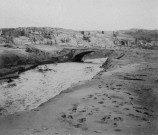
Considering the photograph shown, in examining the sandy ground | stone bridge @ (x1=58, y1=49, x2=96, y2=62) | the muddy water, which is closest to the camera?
the sandy ground

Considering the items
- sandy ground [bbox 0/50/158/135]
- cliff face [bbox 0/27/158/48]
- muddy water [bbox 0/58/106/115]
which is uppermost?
cliff face [bbox 0/27/158/48]

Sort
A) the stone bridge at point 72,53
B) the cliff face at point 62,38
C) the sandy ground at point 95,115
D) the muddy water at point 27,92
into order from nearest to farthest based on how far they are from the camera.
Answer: the sandy ground at point 95,115 → the muddy water at point 27,92 → the stone bridge at point 72,53 → the cliff face at point 62,38

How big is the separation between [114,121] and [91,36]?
98200mm

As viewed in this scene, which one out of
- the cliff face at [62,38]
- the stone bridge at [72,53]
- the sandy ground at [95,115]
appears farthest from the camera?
the cliff face at [62,38]

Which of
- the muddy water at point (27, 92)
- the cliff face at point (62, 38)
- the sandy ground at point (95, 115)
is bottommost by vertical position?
the muddy water at point (27, 92)

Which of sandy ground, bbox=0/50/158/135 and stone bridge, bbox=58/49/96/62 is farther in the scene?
stone bridge, bbox=58/49/96/62

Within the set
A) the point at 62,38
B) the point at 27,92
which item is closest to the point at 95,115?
the point at 27,92

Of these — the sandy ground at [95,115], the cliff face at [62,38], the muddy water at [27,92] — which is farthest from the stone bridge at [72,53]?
the sandy ground at [95,115]

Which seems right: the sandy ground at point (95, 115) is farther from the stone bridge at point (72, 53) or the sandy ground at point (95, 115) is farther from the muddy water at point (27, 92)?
the stone bridge at point (72, 53)

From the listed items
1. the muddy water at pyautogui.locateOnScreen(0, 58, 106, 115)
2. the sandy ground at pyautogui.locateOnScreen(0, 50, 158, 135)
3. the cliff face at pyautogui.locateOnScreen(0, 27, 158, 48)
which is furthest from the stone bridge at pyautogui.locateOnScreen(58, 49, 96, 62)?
the sandy ground at pyautogui.locateOnScreen(0, 50, 158, 135)

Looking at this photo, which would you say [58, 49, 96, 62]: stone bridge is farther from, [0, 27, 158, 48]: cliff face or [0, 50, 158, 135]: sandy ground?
[0, 50, 158, 135]: sandy ground

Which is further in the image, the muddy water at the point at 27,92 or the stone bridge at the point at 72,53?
the stone bridge at the point at 72,53

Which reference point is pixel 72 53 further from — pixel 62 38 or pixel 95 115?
pixel 95 115

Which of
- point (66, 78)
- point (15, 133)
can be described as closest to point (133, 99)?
point (15, 133)
